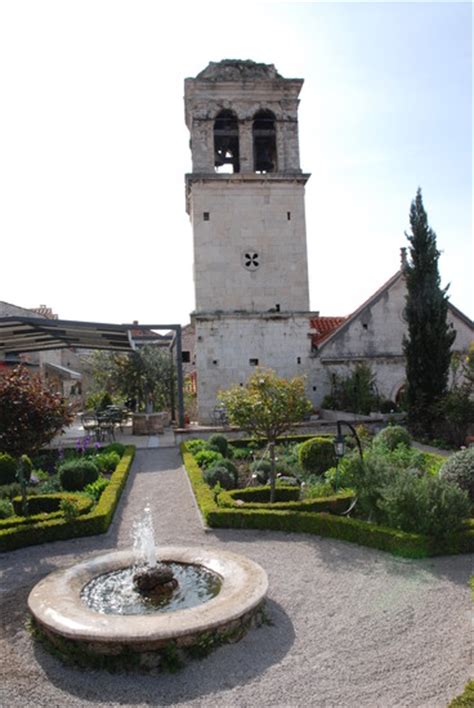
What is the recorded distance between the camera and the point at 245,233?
2425 centimetres

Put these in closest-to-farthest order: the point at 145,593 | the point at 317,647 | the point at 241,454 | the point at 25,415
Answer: the point at 317,647 → the point at 145,593 → the point at 25,415 → the point at 241,454

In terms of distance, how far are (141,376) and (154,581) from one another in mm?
19865

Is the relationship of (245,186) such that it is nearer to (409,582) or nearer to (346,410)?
(346,410)

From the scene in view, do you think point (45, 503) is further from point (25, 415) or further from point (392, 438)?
point (392, 438)

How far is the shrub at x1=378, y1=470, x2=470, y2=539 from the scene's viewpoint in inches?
327

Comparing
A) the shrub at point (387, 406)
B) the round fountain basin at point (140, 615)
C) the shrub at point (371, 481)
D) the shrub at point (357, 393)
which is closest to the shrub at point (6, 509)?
the round fountain basin at point (140, 615)

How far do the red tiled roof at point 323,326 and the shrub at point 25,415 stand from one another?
16012mm

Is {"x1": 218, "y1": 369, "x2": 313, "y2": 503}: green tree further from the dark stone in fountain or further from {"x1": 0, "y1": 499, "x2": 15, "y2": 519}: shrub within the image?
{"x1": 0, "y1": 499, "x2": 15, "y2": 519}: shrub

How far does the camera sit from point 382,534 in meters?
8.56

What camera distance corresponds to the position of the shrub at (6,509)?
10.9 metres

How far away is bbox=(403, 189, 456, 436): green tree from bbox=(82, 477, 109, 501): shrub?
11813 millimetres

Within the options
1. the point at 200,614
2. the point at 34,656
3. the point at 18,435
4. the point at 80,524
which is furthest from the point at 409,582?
the point at 18,435

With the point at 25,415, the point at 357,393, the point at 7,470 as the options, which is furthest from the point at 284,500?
the point at 357,393

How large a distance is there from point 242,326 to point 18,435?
14.4 meters
